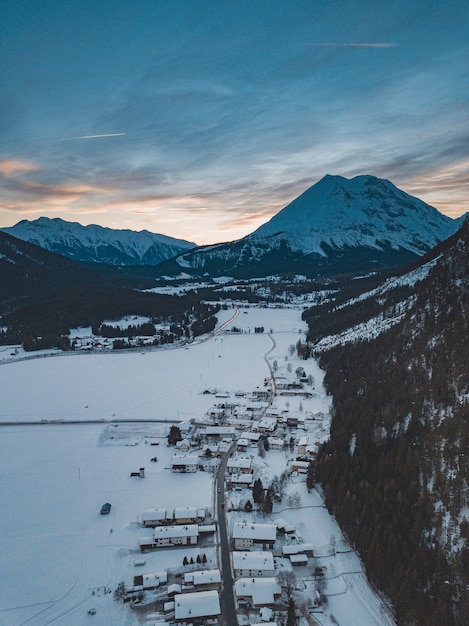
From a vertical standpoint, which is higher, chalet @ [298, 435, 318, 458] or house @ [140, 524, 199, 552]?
chalet @ [298, 435, 318, 458]

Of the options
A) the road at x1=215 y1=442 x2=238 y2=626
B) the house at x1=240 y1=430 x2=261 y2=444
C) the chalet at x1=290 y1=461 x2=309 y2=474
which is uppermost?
the house at x1=240 y1=430 x2=261 y2=444

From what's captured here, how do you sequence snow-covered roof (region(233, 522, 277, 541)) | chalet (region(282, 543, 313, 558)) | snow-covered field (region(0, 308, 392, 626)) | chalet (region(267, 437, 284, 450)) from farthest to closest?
chalet (region(267, 437, 284, 450)), snow-covered roof (region(233, 522, 277, 541)), chalet (region(282, 543, 313, 558)), snow-covered field (region(0, 308, 392, 626))

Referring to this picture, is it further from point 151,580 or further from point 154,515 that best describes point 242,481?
point 151,580

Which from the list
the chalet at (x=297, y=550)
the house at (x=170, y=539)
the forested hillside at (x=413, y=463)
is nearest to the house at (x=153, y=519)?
the house at (x=170, y=539)

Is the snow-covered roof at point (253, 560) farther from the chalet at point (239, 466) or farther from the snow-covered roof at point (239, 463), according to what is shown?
the snow-covered roof at point (239, 463)

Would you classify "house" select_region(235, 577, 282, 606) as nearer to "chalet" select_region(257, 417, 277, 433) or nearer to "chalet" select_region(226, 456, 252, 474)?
"chalet" select_region(226, 456, 252, 474)

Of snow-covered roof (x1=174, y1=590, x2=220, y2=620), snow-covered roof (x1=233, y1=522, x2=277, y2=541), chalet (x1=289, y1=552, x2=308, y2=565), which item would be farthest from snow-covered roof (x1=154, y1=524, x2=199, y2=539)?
chalet (x1=289, y1=552, x2=308, y2=565)

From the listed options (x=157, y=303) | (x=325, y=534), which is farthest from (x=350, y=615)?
(x=157, y=303)

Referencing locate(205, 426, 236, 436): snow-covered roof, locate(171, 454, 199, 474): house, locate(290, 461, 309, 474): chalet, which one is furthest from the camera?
locate(205, 426, 236, 436): snow-covered roof
